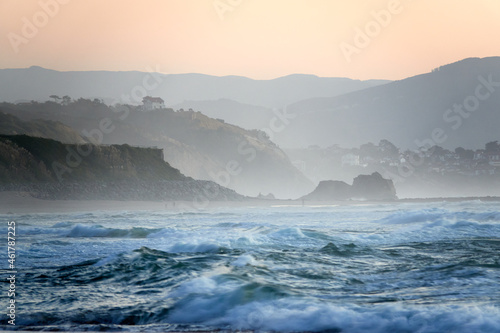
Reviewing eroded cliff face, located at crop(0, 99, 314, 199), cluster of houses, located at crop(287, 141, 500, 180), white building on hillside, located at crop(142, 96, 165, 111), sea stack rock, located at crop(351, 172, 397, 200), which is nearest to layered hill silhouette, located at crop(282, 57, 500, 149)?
cluster of houses, located at crop(287, 141, 500, 180)

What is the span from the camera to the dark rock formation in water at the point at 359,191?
7981cm

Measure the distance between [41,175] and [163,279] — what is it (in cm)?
5089

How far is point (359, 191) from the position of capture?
80.5 meters

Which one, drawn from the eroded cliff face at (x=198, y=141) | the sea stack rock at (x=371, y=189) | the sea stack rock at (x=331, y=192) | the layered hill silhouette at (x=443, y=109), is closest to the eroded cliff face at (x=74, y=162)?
the sea stack rock at (x=331, y=192)

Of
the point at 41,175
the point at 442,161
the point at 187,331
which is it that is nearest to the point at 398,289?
the point at 187,331

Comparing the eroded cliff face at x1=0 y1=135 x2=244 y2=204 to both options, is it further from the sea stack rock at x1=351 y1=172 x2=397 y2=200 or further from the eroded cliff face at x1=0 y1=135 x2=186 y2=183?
the sea stack rock at x1=351 y1=172 x2=397 y2=200

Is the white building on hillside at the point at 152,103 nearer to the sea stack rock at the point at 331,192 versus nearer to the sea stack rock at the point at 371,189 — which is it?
the sea stack rock at the point at 331,192

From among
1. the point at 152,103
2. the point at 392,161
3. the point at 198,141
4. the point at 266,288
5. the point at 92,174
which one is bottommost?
the point at 266,288

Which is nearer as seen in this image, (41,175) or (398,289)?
(398,289)

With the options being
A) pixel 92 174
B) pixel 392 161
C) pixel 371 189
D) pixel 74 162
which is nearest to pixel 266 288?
pixel 92 174

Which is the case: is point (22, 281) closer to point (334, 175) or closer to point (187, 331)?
point (187, 331)

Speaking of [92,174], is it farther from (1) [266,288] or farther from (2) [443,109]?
(2) [443,109]

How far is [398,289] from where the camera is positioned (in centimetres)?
758

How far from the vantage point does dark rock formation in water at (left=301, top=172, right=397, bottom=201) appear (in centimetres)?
7981
